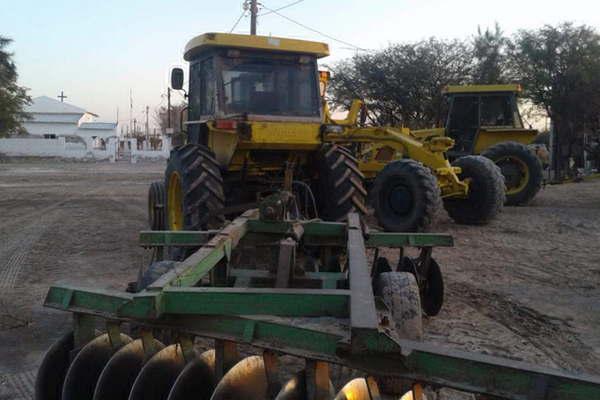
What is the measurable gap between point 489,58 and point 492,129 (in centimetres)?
1457

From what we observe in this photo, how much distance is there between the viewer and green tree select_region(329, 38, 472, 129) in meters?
23.6

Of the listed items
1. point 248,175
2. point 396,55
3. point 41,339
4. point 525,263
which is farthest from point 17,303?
point 396,55

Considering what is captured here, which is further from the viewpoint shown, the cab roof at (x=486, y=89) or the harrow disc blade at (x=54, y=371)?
the cab roof at (x=486, y=89)

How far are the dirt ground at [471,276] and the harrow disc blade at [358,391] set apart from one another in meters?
2.04

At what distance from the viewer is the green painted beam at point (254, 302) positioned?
8.04 feet

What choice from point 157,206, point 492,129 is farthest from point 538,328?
point 492,129

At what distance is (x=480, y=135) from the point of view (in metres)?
12.6

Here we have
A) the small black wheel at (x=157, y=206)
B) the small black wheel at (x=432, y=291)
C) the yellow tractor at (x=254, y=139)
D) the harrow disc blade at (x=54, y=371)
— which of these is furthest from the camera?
the small black wheel at (x=157, y=206)

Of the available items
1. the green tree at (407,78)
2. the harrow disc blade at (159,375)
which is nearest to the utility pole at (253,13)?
the green tree at (407,78)

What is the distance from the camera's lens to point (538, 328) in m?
4.54

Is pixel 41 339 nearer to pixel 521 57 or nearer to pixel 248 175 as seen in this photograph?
pixel 248 175

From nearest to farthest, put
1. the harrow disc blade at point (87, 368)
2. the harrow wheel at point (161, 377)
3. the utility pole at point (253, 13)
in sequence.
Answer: the harrow wheel at point (161, 377) → the harrow disc blade at point (87, 368) → the utility pole at point (253, 13)

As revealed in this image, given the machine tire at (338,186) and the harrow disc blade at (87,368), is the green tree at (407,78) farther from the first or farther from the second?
the harrow disc blade at (87,368)

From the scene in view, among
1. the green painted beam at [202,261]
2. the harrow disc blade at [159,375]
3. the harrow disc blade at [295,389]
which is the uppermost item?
the green painted beam at [202,261]
